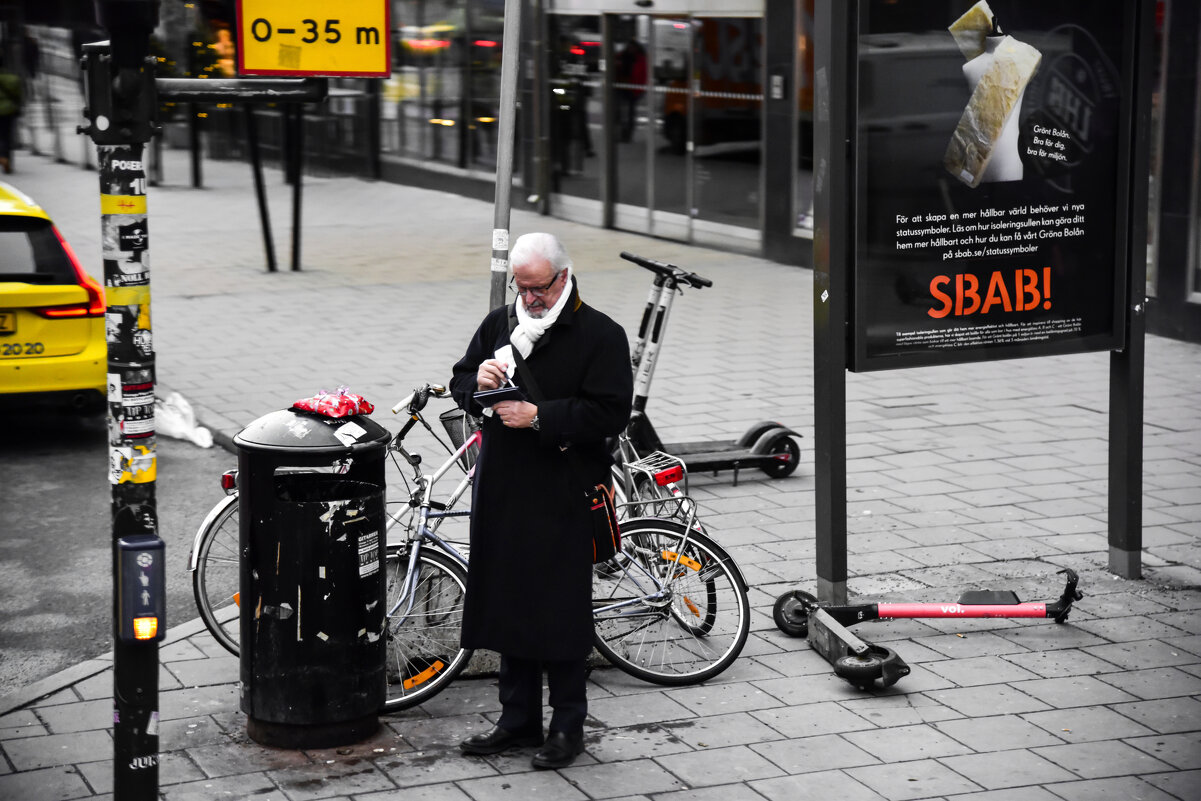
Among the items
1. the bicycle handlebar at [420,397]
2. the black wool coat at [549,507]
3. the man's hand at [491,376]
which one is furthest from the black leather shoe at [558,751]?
the bicycle handlebar at [420,397]

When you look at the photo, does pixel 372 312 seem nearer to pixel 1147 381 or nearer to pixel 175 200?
pixel 1147 381

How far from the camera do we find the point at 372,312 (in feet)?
45.0

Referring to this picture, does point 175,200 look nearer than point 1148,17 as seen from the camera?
No

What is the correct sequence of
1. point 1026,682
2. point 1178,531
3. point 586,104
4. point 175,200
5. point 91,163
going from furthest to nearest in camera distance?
1. point 91,163
2. point 175,200
3. point 586,104
4. point 1178,531
5. point 1026,682

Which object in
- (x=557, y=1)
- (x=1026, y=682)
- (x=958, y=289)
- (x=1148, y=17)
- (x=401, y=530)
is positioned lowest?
(x=1026, y=682)

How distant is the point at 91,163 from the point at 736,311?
17.8 m

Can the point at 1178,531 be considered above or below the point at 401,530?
below

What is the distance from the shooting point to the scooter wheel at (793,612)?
5.88 m

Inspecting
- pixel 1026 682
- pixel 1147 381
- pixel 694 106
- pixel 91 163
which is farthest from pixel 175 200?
pixel 1026 682

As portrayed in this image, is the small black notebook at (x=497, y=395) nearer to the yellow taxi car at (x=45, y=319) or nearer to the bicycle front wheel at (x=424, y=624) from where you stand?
the bicycle front wheel at (x=424, y=624)

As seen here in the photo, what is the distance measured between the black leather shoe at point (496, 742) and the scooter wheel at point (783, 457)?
366cm

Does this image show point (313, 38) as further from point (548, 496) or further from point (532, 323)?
point (548, 496)

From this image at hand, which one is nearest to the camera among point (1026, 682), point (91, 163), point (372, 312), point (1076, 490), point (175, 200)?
point (1026, 682)

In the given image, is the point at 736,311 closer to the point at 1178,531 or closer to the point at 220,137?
the point at 1178,531
